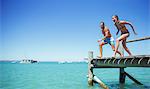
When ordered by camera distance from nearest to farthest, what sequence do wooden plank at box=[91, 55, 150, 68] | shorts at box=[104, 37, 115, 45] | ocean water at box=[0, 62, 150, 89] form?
wooden plank at box=[91, 55, 150, 68], shorts at box=[104, 37, 115, 45], ocean water at box=[0, 62, 150, 89]

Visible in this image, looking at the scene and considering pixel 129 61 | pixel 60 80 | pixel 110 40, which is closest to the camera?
Result: pixel 129 61

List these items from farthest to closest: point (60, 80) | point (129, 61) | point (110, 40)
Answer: point (60, 80), point (110, 40), point (129, 61)

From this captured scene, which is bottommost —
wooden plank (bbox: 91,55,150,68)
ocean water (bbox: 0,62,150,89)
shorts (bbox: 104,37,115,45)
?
ocean water (bbox: 0,62,150,89)

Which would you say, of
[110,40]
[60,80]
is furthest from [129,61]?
[60,80]

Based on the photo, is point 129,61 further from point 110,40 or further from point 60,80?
point 60,80

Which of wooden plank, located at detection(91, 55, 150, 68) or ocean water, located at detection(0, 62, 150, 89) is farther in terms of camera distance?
ocean water, located at detection(0, 62, 150, 89)

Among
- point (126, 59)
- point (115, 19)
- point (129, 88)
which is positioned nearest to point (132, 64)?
point (126, 59)

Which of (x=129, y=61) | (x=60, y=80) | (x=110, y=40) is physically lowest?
(x=60, y=80)

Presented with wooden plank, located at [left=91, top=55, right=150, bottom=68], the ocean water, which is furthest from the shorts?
the ocean water

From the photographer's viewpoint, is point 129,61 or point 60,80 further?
point 60,80

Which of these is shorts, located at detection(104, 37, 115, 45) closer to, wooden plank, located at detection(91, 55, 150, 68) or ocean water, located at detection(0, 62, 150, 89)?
wooden plank, located at detection(91, 55, 150, 68)

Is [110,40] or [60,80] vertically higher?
[110,40]

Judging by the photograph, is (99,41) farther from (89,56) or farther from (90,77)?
(90,77)

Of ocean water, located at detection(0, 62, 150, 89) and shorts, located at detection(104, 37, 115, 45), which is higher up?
shorts, located at detection(104, 37, 115, 45)
